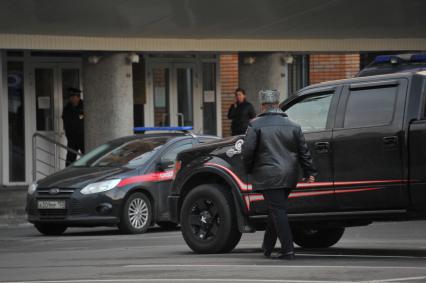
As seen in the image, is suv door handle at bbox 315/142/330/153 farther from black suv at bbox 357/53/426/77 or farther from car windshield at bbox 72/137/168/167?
car windshield at bbox 72/137/168/167

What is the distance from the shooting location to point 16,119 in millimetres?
25109

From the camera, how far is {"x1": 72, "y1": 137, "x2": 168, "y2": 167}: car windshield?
1806cm

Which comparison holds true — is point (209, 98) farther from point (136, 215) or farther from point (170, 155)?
point (136, 215)

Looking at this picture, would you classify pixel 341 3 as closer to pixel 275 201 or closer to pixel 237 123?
pixel 237 123

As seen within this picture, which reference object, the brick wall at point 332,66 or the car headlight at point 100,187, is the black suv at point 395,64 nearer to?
the car headlight at point 100,187

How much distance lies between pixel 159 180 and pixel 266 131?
662 cm

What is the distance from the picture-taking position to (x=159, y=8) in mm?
22797

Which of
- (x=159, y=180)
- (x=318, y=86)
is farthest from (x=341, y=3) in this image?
(x=318, y=86)

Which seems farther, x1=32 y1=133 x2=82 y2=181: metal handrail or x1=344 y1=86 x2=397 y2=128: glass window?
x1=32 y1=133 x2=82 y2=181: metal handrail

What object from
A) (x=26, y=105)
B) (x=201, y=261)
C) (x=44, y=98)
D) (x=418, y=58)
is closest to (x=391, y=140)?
(x=201, y=261)

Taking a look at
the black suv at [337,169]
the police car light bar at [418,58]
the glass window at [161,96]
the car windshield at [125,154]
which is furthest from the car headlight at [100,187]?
the glass window at [161,96]

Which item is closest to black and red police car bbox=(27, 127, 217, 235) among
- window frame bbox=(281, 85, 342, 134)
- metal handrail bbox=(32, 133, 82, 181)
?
metal handrail bbox=(32, 133, 82, 181)

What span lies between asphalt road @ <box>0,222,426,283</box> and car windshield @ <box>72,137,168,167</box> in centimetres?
173

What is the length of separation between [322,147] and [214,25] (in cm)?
1269
